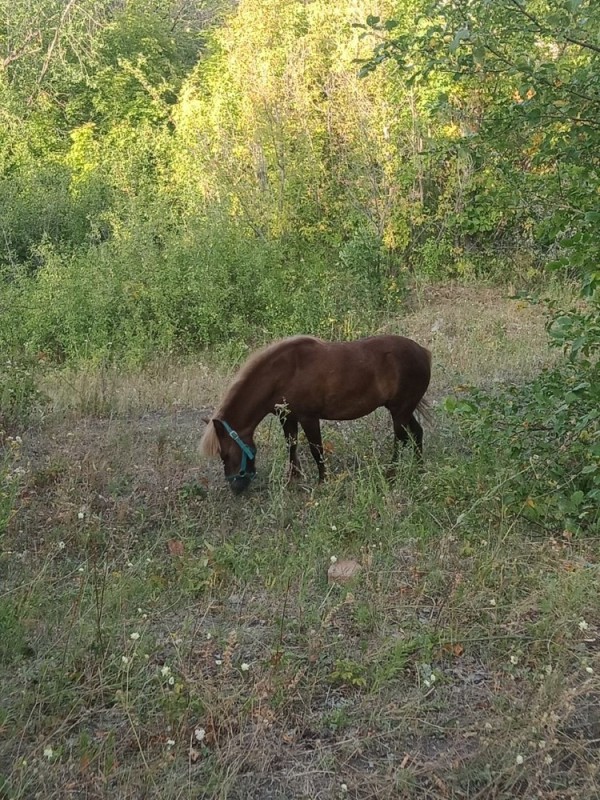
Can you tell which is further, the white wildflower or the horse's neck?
the horse's neck

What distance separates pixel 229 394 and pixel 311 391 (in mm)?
671

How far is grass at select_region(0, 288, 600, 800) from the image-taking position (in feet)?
8.51

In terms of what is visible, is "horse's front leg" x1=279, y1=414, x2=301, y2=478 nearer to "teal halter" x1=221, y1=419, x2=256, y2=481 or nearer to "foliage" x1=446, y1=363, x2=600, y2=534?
"teal halter" x1=221, y1=419, x2=256, y2=481

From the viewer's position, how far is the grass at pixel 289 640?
259cm

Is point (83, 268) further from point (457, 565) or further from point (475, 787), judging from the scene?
point (475, 787)

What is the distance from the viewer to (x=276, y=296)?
11.9 m

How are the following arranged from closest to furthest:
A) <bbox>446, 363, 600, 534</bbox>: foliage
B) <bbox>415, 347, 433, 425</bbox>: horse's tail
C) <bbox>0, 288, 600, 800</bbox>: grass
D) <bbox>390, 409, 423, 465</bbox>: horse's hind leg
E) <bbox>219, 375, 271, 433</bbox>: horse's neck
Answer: <bbox>0, 288, 600, 800</bbox>: grass, <bbox>446, 363, 600, 534</bbox>: foliage, <bbox>219, 375, 271, 433</bbox>: horse's neck, <bbox>390, 409, 423, 465</bbox>: horse's hind leg, <bbox>415, 347, 433, 425</bbox>: horse's tail

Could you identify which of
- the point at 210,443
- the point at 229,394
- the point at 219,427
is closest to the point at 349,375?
the point at 229,394

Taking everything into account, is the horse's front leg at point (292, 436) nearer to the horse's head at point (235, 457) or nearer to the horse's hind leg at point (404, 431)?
the horse's head at point (235, 457)

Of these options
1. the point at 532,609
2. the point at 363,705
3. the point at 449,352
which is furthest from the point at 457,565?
the point at 449,352

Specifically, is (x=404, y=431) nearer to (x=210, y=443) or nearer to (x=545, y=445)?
(x=210, y=443)

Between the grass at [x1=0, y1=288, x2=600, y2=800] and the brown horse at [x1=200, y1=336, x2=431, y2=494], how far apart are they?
37 cm

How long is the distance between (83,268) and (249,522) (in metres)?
8.78

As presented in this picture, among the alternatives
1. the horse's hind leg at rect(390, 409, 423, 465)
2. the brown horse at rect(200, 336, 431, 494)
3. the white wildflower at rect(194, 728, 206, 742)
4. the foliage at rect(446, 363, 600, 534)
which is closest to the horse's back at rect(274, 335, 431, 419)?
the brown horse at rect(200, 336, 431, 494)
